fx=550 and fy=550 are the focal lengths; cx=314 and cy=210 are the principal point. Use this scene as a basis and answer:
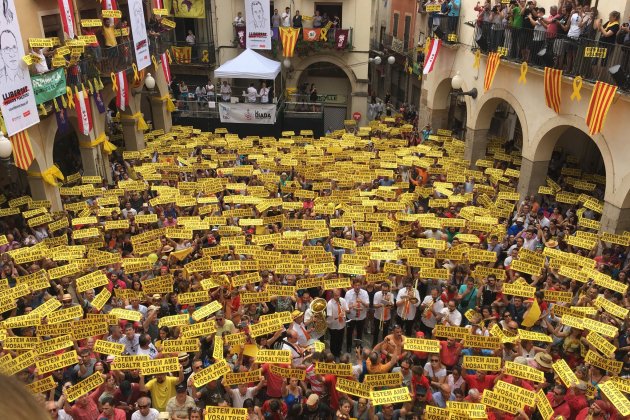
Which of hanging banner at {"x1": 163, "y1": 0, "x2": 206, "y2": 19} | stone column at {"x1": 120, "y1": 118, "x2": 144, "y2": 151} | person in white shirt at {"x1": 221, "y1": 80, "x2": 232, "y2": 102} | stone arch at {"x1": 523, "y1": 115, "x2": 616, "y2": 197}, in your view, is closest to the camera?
stone arch at {"x1": 523, "y1": 115, "x2": 616, "y2": 197}

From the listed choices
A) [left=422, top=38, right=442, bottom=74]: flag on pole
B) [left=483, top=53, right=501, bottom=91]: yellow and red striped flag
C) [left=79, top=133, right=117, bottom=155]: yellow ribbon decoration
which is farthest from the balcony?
[left=79, top=133, right=117, bottom=155]: yellow ribbon decoration

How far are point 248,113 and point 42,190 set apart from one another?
12.6 meters

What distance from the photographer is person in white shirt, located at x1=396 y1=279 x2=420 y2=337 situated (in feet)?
36.4

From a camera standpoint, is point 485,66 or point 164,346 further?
point 485,66

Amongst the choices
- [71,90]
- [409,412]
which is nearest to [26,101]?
[71,90]

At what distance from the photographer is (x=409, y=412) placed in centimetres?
848

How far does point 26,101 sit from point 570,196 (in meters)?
15.5

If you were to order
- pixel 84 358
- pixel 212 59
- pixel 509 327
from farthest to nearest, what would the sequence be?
pixel 212 59 < pixel 509 327 < pixel 84 358

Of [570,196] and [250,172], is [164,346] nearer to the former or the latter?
[250,172]

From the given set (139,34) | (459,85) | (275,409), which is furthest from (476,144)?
(275,409)

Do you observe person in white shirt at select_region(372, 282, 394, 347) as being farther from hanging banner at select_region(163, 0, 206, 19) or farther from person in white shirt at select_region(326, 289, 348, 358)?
hanging banner at select_region(163, 0, 206, 19)

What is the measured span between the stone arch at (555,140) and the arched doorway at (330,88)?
1553 centimetres

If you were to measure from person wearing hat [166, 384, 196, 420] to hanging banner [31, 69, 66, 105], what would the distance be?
10269 millimetres

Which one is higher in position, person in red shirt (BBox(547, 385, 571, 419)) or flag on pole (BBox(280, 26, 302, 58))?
flag on pole (BBox(280, 26, 302, 58))
